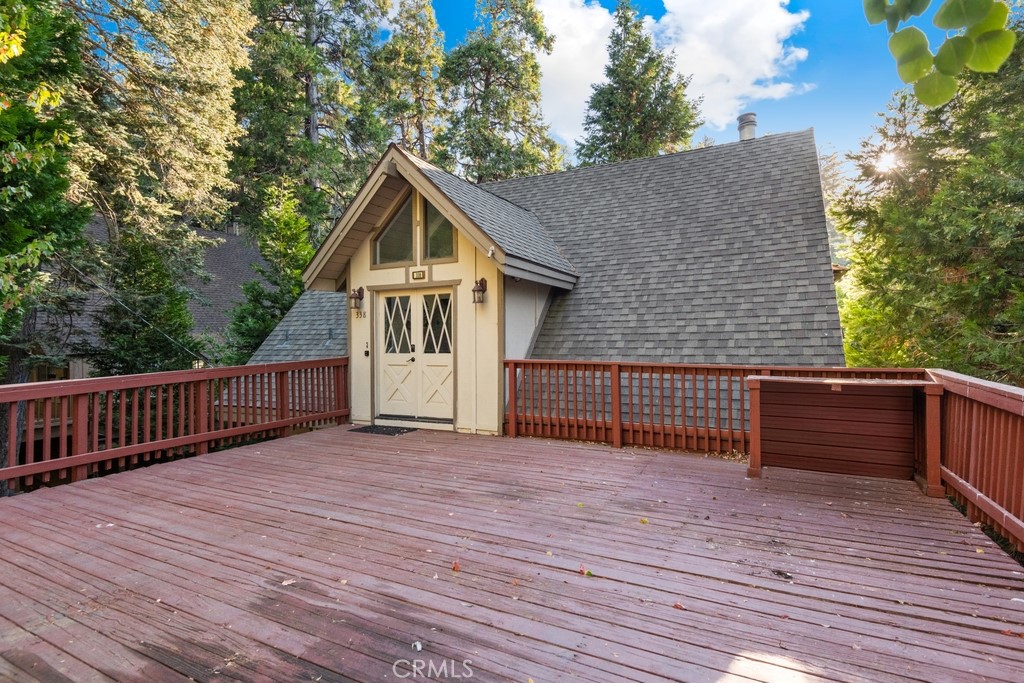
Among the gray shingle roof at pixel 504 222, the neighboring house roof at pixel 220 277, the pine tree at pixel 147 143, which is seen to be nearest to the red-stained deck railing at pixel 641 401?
the gray shingle roof at pixel 504 222

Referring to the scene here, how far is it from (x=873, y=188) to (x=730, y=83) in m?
11.6

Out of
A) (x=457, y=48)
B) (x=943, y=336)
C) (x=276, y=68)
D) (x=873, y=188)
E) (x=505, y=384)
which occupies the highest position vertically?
(x=457, y=48)

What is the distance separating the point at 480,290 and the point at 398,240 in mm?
1708

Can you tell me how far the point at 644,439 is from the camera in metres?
5.63

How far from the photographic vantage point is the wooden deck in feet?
6.31

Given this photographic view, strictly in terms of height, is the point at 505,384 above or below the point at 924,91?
below

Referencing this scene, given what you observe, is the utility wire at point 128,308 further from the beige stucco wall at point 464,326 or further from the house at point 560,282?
the beige stucco wall at point 464,326

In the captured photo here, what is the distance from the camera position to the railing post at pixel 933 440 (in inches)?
146

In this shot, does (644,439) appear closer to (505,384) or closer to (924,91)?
(505,384)

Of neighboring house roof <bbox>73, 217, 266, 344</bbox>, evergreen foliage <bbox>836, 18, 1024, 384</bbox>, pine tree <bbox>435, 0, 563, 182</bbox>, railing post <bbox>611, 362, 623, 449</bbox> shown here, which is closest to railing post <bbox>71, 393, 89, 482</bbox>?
railing post <bbox>611, 362, 623, 449</bbox>

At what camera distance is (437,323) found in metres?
6.89

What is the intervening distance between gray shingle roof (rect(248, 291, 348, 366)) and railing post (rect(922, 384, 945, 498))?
25.4 feet

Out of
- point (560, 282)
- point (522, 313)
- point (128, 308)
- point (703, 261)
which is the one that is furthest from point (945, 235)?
point (128, 308)

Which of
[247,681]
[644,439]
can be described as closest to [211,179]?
[644,439]
